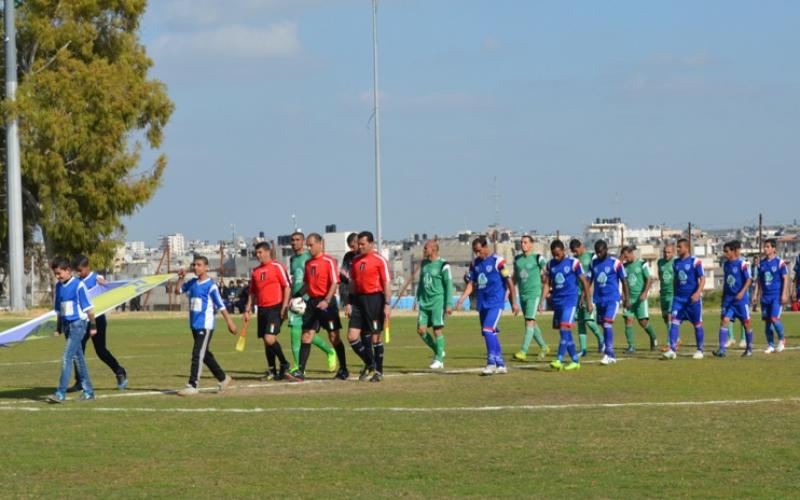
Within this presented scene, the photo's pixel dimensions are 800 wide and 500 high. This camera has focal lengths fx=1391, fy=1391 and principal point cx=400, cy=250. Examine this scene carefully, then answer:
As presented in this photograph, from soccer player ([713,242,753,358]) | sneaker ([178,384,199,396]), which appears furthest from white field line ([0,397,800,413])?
soccer player ([713,242,753,358])

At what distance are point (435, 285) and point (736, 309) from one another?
585cm

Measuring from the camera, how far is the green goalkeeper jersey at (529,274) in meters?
24.0

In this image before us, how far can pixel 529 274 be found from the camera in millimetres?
24188

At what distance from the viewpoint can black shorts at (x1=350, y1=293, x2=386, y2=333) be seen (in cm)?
1970

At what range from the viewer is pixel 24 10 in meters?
58.8

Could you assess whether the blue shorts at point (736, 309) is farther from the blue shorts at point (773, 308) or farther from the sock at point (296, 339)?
the sock at point (296, 339)

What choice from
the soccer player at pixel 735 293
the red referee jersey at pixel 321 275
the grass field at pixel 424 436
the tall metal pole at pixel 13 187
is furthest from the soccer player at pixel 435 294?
the tall metal pole at pixel 13 187

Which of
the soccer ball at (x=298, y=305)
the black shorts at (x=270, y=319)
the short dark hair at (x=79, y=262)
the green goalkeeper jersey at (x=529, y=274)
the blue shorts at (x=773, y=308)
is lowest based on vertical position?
the blue shorts at (x=773, y=308)

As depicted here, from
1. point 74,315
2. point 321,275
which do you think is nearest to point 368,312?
point 321,275

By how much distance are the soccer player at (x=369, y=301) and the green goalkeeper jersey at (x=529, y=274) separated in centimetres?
462

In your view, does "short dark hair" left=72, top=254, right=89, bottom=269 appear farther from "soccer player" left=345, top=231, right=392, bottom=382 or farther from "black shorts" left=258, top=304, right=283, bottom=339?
"soccer player" left=345, top=231, right=392, bottom=382

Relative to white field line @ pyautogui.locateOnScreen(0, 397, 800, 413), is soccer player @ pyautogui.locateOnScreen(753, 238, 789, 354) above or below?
above

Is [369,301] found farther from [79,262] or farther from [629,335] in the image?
[629,335]

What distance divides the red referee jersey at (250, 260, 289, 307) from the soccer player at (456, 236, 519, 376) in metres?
2.88
